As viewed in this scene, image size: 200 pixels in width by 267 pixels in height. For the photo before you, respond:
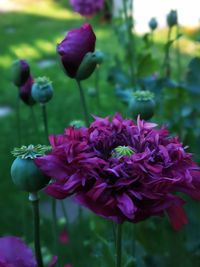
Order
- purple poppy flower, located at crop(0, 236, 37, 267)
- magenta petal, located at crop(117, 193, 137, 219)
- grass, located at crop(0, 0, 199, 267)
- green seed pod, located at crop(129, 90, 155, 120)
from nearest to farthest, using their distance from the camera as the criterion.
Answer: magenta petal, located at crop(117, 193, 137, 219) → purple poppy flower, located at crop(0, 236, 37, 267) → green seed pod, located at crop(129, 90, 155, 120) → grass, located at crop(0, 0, 199, 267)

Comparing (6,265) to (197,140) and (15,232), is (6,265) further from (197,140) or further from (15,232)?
(15,232)

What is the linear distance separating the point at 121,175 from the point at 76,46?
0.70 feet

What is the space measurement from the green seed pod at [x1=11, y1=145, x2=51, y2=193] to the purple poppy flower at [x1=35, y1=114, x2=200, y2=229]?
0.03m

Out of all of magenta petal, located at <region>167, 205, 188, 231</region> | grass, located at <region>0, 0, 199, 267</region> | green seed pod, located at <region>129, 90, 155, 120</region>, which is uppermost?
green seed pod, located at <region>129, 90, 155, 120</region>

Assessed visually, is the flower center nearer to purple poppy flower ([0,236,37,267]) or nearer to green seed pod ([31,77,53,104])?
purple poppy flower ([0,236,37,267])

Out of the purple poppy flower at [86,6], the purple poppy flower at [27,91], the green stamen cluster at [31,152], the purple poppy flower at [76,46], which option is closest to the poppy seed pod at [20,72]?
the purple poppy flower at [27,91]

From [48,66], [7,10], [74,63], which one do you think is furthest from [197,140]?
[7,10]

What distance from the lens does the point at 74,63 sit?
2.12ft

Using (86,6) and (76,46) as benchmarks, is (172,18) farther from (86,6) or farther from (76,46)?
(76,46)

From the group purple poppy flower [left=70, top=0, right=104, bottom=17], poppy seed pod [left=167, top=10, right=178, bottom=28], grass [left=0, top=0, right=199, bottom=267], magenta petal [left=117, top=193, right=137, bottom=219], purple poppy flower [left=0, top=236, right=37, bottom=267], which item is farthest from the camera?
grass [left=0, top=0, right=199, bottom=267]

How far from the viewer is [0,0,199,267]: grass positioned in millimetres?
1783

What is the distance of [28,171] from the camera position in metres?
0.50

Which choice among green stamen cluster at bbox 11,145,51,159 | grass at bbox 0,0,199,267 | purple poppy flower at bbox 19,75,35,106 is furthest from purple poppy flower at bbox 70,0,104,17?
green stamen cluster at bbox 11,145,51,159

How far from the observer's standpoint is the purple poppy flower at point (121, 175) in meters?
0.45
